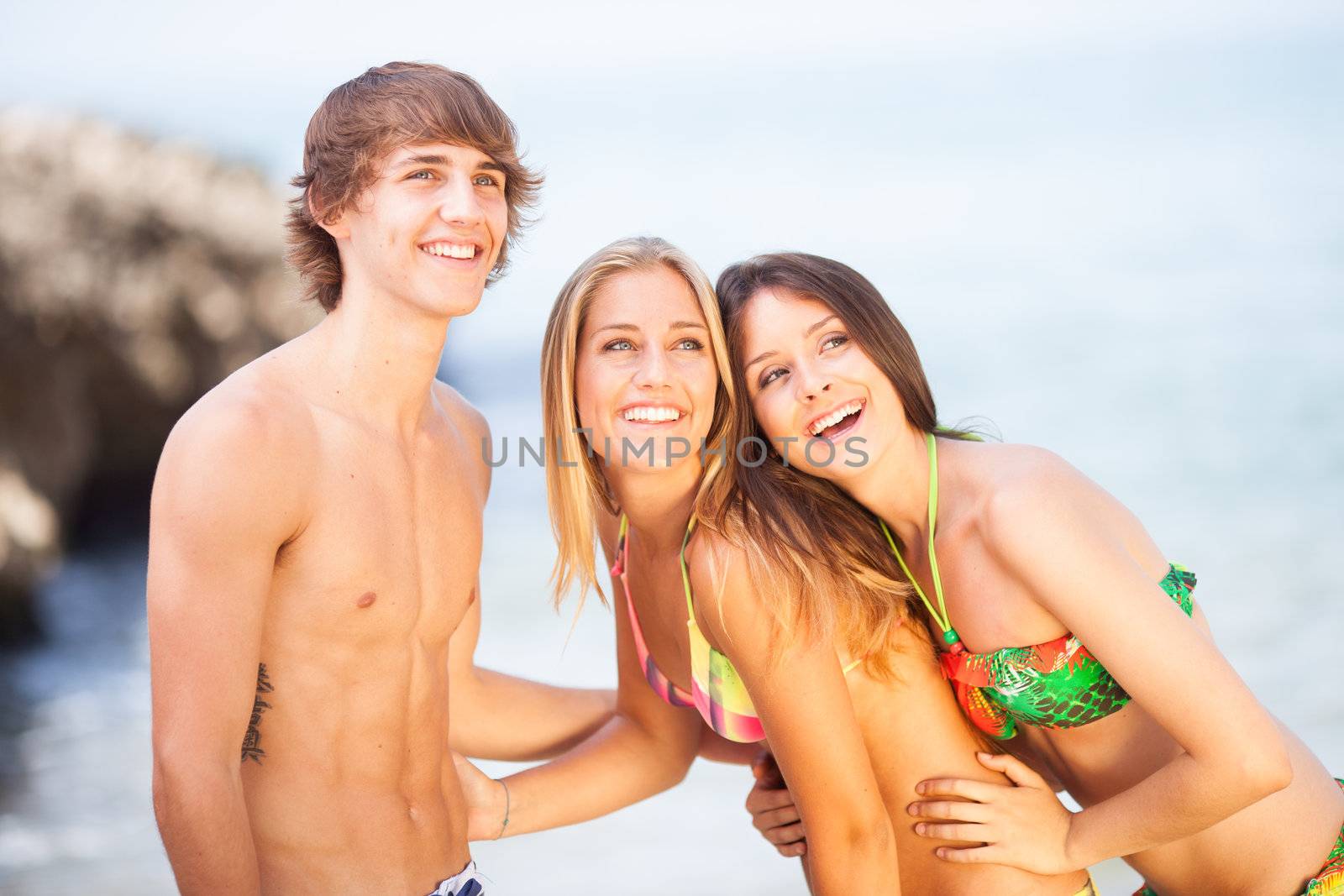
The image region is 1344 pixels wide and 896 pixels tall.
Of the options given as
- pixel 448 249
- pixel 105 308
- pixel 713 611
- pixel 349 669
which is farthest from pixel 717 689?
pixel 105 308

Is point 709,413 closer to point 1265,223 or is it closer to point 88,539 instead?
point 88,539

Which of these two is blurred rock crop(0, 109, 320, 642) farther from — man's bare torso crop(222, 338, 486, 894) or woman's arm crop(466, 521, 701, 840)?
man's bare torso crop(222, 338, 486, 894)

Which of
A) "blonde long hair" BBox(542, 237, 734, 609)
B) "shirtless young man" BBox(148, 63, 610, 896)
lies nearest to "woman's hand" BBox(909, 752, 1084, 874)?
"blonde long hair" BBox(542, 237, 734, 609)

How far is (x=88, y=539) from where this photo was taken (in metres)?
11.0

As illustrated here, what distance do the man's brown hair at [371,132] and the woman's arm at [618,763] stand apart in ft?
Answer: 3.99

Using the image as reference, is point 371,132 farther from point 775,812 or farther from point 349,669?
point 775,812

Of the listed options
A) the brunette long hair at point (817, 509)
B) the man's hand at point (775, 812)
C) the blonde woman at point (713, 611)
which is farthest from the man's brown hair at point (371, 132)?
the man's hand at point (775, 812)

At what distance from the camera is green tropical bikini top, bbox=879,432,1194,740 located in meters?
2.72

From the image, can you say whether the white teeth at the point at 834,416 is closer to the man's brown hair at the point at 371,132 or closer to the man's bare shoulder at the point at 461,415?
the man's bare shoulder at the point at 461,415

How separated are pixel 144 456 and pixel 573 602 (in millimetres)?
4352

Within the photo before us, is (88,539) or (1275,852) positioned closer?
(1275,852)

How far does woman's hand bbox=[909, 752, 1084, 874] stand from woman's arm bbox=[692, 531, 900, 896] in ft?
0.53

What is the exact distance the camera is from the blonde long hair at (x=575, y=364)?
3.06 meters

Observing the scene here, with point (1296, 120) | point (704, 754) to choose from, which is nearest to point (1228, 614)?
point (704, 754)
